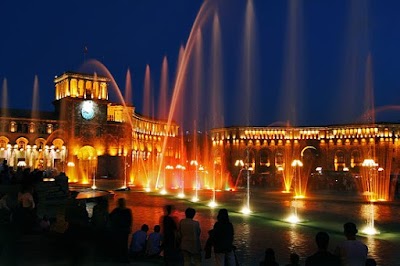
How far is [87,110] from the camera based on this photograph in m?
83.3

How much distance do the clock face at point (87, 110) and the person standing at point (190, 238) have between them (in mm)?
75622

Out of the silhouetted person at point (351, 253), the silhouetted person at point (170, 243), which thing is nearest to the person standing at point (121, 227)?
the silhouetted person at point (170, 243)

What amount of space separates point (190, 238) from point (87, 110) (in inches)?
3022

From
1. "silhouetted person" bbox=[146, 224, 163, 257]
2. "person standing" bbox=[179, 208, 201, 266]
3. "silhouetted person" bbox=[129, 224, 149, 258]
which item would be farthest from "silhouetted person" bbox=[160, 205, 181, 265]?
"silhouetted person" bbox=[129, 224, 149, 258]

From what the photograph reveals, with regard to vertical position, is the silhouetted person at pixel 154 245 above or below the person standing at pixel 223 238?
below

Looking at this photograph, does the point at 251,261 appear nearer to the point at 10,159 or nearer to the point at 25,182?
the point at 25,182

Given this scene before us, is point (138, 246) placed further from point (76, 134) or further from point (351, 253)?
point (76, 134)

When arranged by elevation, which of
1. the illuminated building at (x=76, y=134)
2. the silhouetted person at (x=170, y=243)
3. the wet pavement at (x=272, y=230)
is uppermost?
the illuminated building at (x=76, y=134)

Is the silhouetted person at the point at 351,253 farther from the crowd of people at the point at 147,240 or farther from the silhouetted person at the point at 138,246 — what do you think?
the silhouetted person at the point at 138,246

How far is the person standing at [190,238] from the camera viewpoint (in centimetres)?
923

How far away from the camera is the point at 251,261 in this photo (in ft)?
38.7

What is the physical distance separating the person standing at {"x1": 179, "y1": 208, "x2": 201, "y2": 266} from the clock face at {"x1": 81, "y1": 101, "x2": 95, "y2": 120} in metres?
75.6

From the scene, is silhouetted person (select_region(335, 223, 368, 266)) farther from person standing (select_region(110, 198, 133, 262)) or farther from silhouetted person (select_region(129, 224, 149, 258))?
silhouetted person (select_region(129, 224, 149, 258))

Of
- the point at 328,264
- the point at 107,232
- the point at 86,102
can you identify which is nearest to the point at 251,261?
the point at 107,232
